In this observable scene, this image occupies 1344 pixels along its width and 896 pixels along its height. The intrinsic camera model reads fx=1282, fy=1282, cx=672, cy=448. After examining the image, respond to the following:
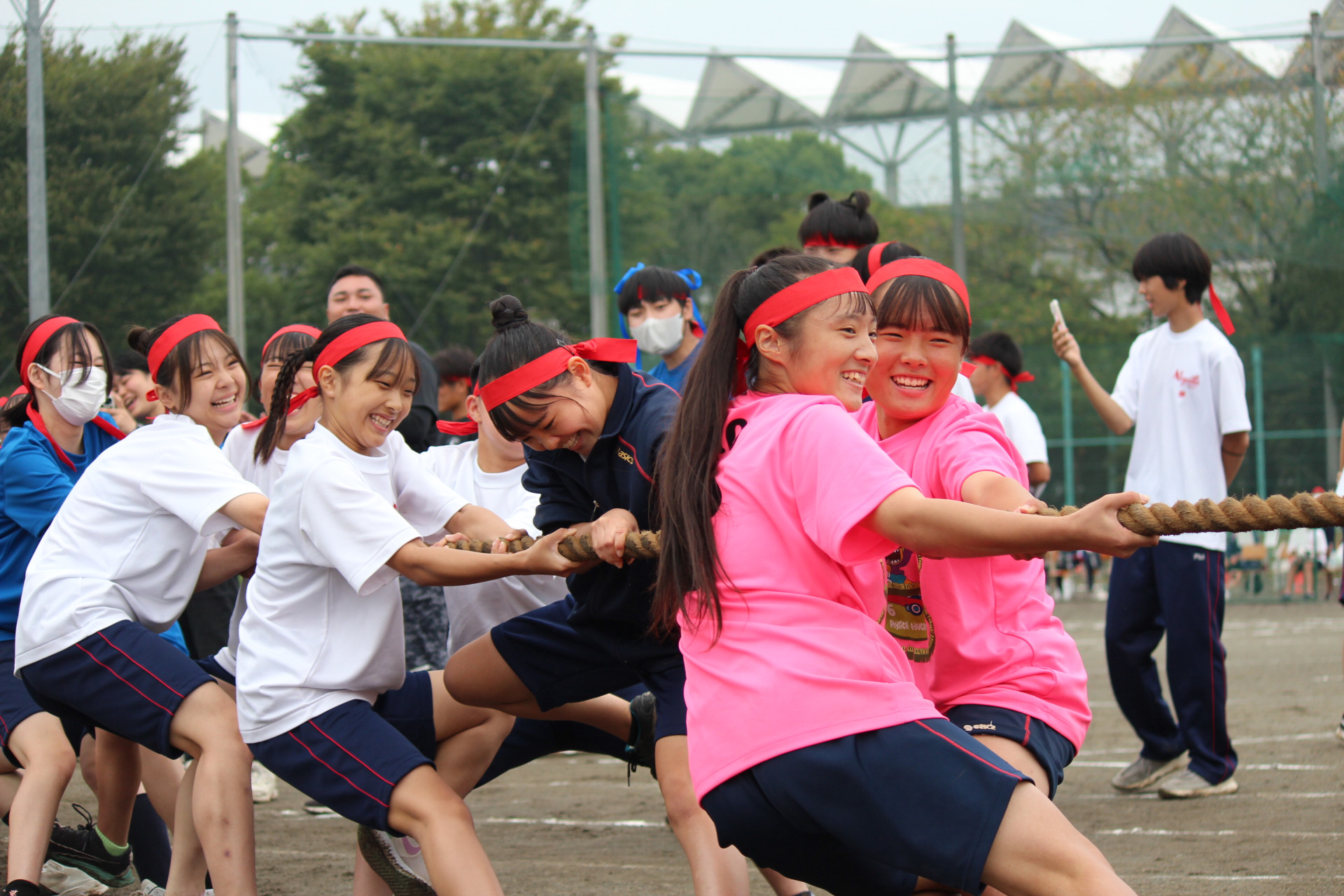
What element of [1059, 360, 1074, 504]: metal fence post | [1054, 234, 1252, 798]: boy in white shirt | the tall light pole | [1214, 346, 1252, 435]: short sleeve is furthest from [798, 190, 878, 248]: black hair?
[1059, 360, 1074, 504]: metal fence post

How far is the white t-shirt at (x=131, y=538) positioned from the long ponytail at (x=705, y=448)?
1.51 meters

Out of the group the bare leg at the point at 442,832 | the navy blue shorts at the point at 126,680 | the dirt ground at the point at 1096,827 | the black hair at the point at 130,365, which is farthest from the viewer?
the black hair at the point at 130,365

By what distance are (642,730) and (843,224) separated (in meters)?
2.23

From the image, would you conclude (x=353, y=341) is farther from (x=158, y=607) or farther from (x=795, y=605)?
(x=795, y=605)

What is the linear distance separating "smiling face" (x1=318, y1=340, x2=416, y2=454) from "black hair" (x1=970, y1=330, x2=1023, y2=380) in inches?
167

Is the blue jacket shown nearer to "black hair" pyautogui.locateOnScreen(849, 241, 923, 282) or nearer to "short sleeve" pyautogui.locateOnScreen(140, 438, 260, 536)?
"short sleeve" pyautogui.locateOnScreen(140, 438, 260, 536)

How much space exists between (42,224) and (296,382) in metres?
5.22

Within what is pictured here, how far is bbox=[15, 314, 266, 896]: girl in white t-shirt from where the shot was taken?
3195 millimetres

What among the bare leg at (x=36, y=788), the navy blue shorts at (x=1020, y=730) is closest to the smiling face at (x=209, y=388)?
the bare leg at (x=36, y=788)

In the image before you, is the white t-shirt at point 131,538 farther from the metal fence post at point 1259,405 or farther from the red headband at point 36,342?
the metal fence post at point 1259,405

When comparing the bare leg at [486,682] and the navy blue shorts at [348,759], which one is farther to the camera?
the bare leg at [486,682]

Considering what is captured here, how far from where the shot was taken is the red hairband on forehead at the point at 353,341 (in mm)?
3273

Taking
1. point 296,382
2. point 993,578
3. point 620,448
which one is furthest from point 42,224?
point 993,578

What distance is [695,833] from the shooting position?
301 cm
